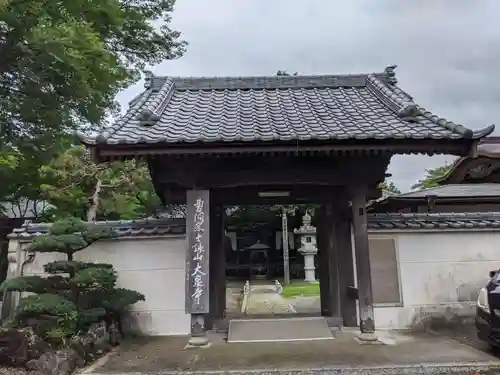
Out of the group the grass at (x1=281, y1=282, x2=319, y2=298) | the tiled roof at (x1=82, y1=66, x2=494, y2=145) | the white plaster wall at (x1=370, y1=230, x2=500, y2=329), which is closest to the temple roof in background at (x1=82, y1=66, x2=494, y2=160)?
the tiled roof at (x1=82, y1=66, x2=494, y2=145)

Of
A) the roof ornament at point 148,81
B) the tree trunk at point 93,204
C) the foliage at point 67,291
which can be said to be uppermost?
the roof ornament at point 148,81

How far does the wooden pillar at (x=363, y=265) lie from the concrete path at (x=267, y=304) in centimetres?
412

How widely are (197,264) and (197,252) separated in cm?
17

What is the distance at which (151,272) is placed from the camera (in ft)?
24.3

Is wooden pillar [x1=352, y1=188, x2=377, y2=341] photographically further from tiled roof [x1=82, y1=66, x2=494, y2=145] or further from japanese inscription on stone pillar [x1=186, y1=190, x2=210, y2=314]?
japanese inscription on stone pillar [x1=186, y1=190, x2=210, y2=314]

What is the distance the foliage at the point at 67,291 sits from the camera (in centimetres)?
548

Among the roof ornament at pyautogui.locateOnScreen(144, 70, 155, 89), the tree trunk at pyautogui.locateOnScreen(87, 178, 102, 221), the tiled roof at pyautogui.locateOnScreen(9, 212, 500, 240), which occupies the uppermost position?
the roof ornament at pyautogui.locateOnScreen(144, 70, 155, 89)

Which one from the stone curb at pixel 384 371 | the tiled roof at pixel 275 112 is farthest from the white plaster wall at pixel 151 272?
the stone curb at pixel 384 371

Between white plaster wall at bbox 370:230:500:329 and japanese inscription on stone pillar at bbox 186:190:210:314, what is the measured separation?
3.19m

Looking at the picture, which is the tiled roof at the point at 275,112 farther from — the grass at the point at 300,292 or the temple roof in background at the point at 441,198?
the grass at the point at 300,292

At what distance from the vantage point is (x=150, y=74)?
8898 mm

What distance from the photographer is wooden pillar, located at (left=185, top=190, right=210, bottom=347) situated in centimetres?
599

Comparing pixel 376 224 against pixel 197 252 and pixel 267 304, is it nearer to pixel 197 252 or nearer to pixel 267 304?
pixel 197 252

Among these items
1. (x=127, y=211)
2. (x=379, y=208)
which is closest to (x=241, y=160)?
(x=379, y=208)
